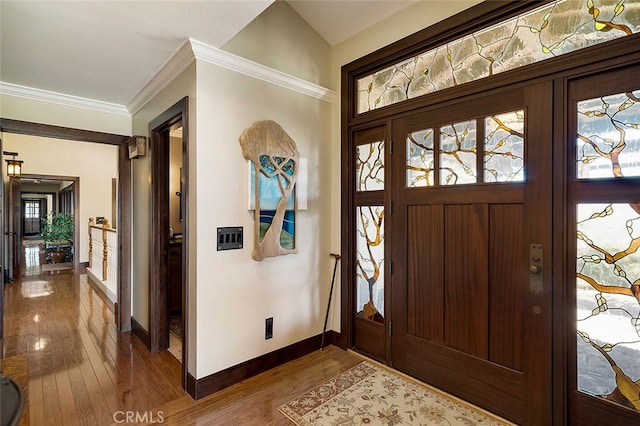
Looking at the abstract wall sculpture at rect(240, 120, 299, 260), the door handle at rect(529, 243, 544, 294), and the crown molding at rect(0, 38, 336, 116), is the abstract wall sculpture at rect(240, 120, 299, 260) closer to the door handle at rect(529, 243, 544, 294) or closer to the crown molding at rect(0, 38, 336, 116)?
the crown molding at rect(0, 38, 336, 116)

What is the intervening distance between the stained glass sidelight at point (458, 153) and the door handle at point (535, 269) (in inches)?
22.7

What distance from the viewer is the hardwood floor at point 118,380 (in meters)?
2.01

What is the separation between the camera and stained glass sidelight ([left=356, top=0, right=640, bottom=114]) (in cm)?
166

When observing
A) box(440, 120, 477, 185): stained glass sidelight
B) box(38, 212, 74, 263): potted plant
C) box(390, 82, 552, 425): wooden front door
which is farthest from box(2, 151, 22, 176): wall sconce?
box(440, 120, 477, 185): stained glass sidelight

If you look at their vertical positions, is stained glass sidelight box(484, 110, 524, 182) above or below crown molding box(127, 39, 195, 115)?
below

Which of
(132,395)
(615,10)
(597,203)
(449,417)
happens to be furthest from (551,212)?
(132,395)

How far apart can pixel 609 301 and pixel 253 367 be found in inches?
95.5

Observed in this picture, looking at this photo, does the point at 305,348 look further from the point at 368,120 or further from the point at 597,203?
the point at 597,203

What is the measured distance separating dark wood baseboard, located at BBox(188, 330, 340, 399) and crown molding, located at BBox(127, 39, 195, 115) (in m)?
2.36

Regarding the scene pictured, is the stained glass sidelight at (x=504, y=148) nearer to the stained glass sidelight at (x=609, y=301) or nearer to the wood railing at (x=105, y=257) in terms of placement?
the stained glass sidelight at (x=609, y=301)

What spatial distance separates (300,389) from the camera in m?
2.32

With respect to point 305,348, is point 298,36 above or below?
above

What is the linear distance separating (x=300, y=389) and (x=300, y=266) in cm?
101

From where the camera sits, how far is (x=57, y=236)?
7484 mm
